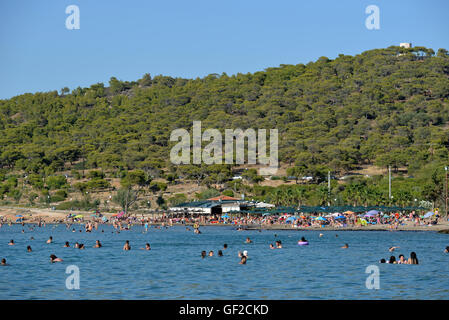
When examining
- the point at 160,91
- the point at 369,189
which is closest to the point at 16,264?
the point at 369,189

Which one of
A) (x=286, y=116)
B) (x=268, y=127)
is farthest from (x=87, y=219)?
(x=286, y=116)

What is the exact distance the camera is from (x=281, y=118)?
149 m

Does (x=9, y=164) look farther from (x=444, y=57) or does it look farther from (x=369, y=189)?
(x=444, y=57)

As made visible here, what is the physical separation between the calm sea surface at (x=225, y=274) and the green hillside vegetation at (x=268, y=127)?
150 ft

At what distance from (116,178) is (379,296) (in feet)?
328

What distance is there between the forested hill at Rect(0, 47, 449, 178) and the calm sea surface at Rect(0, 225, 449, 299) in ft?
237

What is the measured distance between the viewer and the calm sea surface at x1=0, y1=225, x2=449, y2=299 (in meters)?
22.5

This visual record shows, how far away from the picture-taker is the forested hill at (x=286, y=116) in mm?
122125

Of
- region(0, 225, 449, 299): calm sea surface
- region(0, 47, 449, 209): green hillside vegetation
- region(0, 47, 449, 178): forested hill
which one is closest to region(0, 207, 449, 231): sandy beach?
region(0, 47, 449, 209): green hillside vegetation

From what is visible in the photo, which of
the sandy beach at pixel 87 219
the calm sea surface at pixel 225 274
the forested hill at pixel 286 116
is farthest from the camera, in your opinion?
the forested hill at pixel 286 116

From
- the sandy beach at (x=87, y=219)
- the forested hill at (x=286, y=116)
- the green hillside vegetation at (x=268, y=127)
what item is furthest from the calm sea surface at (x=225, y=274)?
the forested hill at (x=286, y=116)

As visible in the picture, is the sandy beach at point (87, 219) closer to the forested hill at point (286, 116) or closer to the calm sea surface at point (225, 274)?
the calm sea surface at point (225, 274)

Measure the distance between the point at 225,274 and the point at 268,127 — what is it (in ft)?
386

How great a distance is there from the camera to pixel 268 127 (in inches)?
5699
